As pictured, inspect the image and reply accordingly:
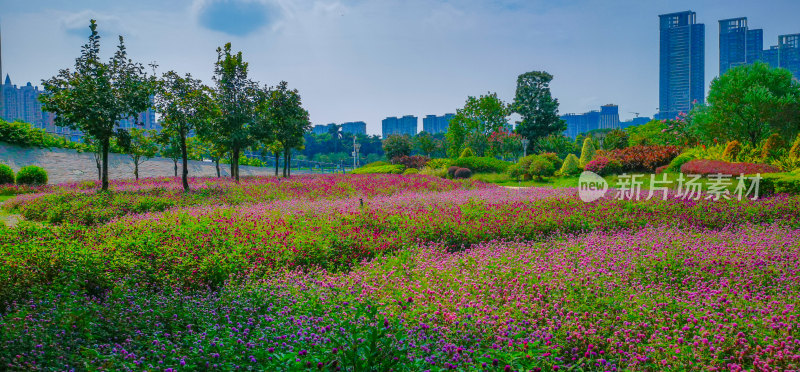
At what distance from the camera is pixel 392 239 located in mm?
6852

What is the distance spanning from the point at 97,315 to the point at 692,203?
38.2ft

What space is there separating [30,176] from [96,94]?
910 centimetres

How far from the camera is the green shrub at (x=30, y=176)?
1766 centimetres

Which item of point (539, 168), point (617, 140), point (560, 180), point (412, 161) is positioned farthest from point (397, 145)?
point (560, 180)

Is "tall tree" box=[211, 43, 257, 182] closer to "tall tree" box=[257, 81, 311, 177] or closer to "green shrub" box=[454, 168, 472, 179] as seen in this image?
"tall tree" box=[257, 81, 311, 177]

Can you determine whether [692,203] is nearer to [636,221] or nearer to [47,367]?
[636,221]

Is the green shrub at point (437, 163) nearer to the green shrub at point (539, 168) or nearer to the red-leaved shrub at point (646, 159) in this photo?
the green shrub at point (539, 168)

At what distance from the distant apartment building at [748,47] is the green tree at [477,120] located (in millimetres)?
130586

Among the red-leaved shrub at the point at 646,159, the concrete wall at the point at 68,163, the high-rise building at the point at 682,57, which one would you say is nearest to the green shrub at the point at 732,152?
the red-leaved shrub at the point at 646,159

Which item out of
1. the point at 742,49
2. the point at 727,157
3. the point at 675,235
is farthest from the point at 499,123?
the point at 742,49

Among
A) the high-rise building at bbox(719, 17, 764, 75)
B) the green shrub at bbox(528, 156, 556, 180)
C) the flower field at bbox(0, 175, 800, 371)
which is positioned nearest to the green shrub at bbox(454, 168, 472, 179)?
the green shrub at bbox(528, 156, 556, 180)

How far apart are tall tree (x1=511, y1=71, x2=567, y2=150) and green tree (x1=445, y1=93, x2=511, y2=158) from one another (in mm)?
3424

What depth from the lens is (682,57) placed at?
190 metres

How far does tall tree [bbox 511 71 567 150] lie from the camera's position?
45.2m
